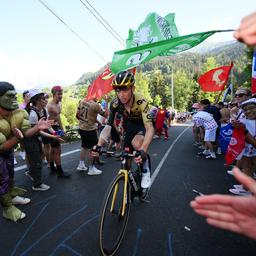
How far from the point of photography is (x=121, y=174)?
3754 mm

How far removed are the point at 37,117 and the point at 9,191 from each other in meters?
2.13

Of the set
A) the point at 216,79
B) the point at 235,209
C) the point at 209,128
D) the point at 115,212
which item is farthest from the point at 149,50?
the point at 216,79

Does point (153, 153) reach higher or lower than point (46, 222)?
lower

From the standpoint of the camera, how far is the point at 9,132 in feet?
14.9

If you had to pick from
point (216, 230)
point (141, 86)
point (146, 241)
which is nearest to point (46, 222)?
point (146, 241)

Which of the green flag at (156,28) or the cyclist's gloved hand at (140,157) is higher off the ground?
the green flag at (156,28)

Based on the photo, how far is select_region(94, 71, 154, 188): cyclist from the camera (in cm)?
416

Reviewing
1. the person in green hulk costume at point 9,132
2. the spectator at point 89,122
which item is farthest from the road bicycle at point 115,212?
the spectator at point 89,122

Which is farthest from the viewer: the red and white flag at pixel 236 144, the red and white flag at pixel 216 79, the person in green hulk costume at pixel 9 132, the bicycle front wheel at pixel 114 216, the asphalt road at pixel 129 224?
the red and white flag at pixel 216 79

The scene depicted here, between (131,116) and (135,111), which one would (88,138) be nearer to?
(131,116)

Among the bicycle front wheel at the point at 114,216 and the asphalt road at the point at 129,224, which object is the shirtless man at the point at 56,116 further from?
the bicycle front wheel at the point at 114,216

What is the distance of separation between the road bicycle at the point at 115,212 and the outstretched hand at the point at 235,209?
1805 millimetres

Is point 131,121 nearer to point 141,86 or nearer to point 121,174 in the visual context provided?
point 121,174

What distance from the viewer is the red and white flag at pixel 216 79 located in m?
11.3
